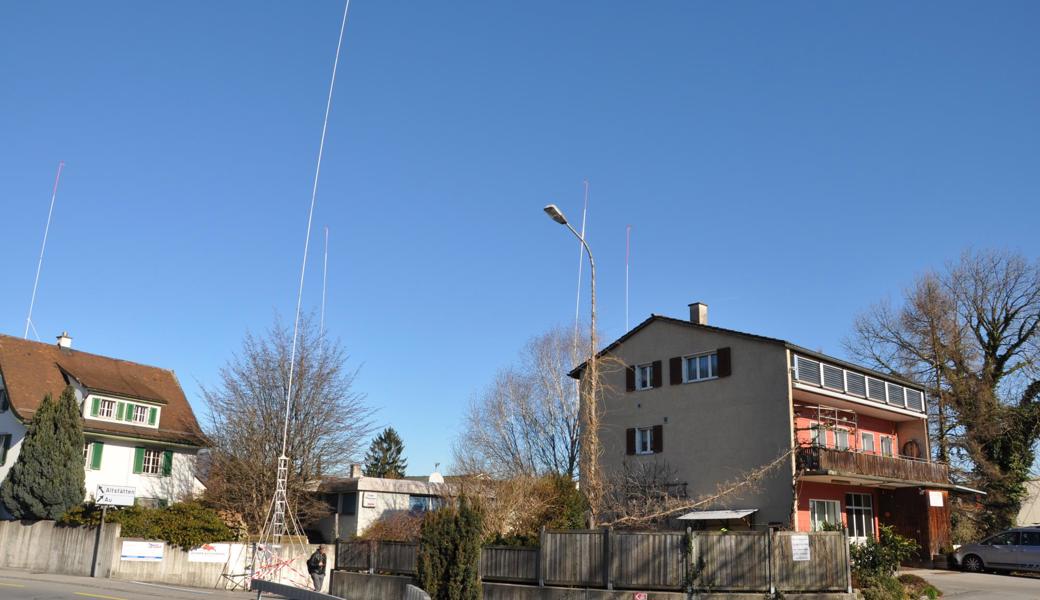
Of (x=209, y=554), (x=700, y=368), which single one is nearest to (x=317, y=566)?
(x=209, y=554)

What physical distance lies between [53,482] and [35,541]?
2.13 m

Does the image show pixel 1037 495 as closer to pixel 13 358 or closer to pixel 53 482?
pixel 53 482

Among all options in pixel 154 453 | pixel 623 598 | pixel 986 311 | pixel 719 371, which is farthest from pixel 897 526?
pixel 154 453

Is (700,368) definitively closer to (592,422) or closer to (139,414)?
(592,422)

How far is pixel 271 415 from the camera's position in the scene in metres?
Answer: 33.2

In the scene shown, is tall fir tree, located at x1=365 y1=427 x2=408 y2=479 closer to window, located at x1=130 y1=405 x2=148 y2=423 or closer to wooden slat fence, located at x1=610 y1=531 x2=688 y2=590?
window, located at x1=130 y1=405 x2=148 y2=423

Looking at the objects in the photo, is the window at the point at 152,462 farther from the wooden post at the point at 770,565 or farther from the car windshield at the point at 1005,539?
the car windshield at the point at 1005,539

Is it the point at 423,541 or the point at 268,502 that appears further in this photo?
the point at 268,502

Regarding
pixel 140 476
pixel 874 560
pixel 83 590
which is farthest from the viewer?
pixel 140 476

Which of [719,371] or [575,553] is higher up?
[719,371]

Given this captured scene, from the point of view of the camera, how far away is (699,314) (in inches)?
1427

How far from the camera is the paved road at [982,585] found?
21.2m

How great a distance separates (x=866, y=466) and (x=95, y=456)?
31590mm

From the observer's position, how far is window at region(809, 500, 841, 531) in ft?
98.0
